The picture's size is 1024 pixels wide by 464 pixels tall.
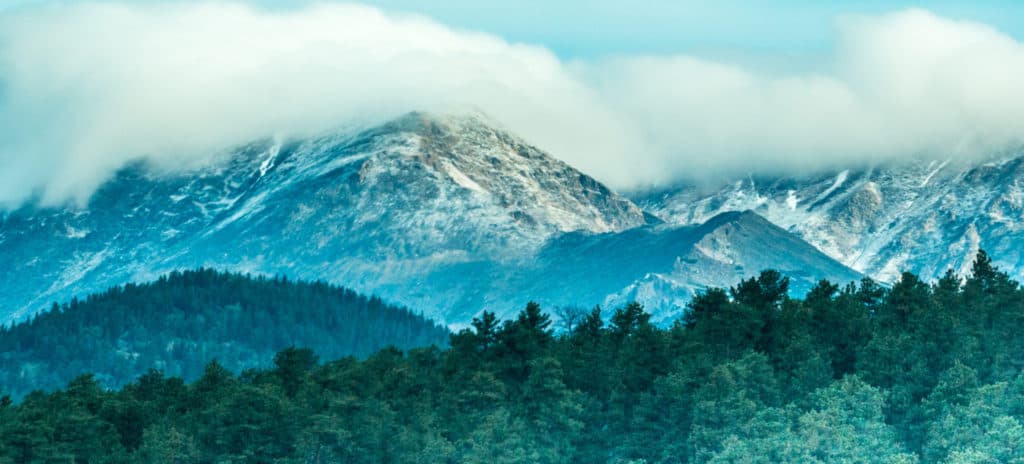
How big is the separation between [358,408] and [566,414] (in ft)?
73.3

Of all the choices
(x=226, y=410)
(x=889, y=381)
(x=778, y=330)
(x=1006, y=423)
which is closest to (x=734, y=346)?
(x=778, y=330)

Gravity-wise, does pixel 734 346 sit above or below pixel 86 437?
above

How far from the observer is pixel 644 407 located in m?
180

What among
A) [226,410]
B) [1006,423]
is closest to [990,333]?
[1006,423]

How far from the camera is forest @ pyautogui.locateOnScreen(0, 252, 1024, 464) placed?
165 metres

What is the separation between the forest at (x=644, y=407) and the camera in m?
165

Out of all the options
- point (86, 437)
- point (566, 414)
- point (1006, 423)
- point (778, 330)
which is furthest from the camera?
point (778, 330)

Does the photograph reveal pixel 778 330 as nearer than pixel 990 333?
No

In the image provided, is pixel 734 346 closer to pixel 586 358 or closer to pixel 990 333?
pixel 586 358

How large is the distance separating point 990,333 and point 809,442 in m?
29.7

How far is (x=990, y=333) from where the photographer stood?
181625 millimetres

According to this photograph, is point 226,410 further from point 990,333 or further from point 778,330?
point 990,333

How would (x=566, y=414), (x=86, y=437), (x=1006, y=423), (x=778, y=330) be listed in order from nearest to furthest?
(x=1006, y=423) < (x=86, y=437) < (x=566, y=414) < (x=778, y=330)

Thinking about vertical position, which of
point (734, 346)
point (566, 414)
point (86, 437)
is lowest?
point (86, 437)
